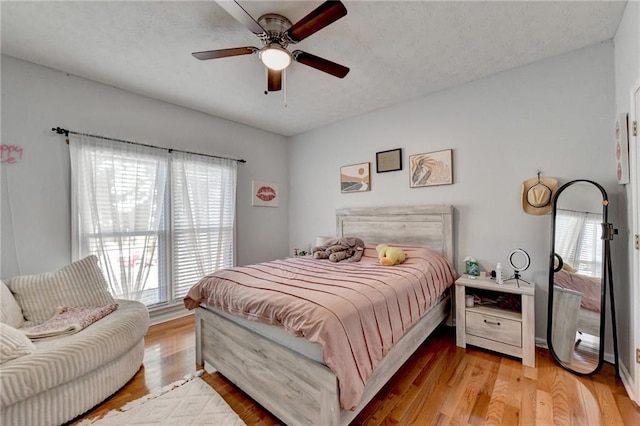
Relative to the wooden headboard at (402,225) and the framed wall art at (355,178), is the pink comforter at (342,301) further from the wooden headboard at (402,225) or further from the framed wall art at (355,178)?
the framed wall art at (355,178)

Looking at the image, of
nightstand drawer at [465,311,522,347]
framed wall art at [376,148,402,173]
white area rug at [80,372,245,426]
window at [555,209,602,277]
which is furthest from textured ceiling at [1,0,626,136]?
white area rug at [80,372,245,426]

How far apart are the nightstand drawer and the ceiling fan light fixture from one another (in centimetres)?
264

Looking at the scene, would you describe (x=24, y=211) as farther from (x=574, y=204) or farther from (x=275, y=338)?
(x=574, y=204)

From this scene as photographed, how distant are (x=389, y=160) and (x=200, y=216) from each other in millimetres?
2591

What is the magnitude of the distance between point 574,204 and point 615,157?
1.52 ft

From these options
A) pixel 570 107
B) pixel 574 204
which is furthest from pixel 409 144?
pixel 574 204

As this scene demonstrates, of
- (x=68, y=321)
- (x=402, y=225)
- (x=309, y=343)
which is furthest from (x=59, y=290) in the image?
(x=402, y=225)

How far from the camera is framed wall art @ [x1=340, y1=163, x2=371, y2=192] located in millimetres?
3621

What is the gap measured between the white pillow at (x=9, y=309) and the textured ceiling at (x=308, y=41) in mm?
1950

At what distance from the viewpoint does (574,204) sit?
218cm

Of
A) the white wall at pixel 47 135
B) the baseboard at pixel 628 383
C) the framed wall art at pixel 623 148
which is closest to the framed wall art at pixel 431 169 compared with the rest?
the framed wall art at pixel 623 148

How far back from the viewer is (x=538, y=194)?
92.8 inches

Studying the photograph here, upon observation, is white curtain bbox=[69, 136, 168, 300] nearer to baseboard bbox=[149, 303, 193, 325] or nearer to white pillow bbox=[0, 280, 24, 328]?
baseboard bbox=[149, 303, 193, 325]

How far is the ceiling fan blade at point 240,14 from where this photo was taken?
139cm
